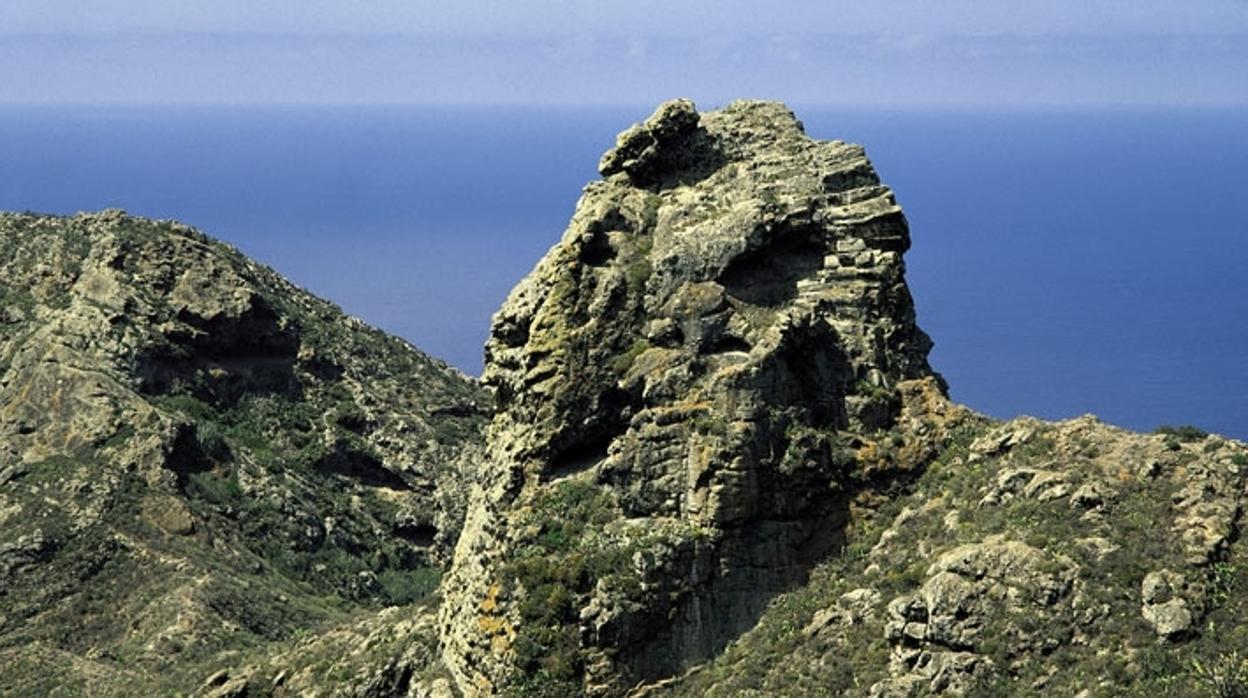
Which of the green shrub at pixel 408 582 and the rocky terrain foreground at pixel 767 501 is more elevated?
the green shrub at pixel 408 582

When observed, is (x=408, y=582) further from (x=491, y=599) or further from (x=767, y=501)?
(x=767, y=501)

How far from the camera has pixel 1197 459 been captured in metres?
38.2

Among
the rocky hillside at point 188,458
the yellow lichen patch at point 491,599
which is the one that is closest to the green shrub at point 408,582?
the rocky hillside at point 188,458

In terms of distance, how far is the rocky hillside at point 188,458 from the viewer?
66438mm

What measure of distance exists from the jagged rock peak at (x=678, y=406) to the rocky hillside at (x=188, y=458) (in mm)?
16731

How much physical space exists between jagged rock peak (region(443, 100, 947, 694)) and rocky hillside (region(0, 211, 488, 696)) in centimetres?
1673

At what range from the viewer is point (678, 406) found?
4025 cm

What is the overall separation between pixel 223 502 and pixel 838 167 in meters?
41.7

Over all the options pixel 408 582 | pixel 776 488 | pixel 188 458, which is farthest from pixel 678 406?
pixel 188 458

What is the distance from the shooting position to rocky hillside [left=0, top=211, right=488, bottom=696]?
66.4m

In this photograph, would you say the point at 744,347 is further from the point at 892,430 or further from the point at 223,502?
the point at 223,502

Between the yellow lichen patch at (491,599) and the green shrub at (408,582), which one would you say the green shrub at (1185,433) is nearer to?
the yellow lichen patch at (491,599)

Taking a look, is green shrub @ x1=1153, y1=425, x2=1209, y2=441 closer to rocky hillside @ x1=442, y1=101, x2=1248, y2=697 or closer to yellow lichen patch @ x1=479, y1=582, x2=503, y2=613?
rocky hillside @ x1=442, y1=101, x2=1248, y2=697

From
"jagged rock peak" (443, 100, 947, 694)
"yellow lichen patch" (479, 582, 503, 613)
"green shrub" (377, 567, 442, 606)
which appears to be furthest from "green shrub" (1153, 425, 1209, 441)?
"green shrub" (377, 567, 442, 606)
